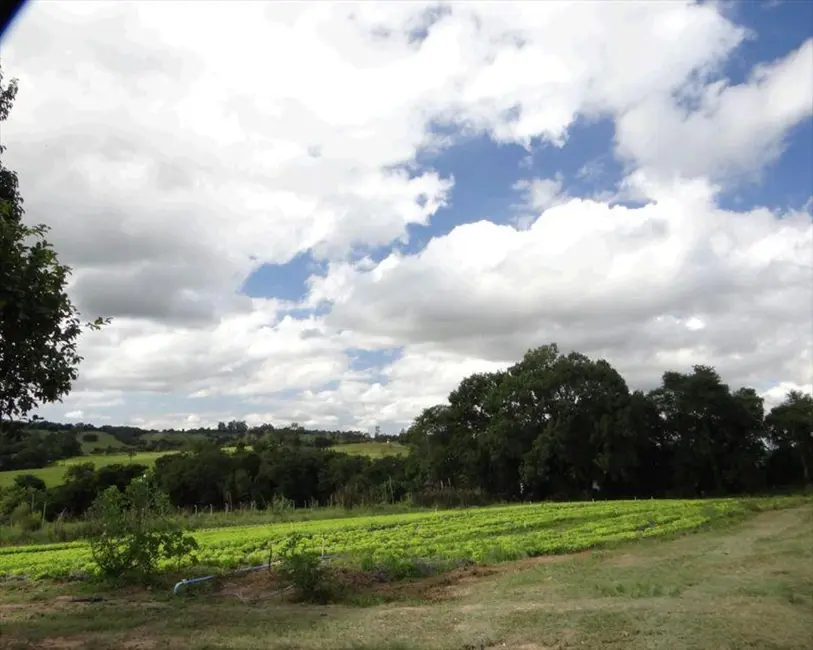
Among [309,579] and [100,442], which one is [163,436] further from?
[309,579]

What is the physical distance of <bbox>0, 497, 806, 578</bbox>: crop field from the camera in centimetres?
2078

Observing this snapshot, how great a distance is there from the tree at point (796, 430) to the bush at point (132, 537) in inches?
2390

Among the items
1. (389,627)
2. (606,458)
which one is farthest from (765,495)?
(389,627)

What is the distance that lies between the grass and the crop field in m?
3.07

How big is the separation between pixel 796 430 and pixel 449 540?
4852cm

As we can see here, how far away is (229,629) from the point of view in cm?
1060

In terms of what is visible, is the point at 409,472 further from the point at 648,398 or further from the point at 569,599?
the point at 569,599

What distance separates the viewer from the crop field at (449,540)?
68.2ft

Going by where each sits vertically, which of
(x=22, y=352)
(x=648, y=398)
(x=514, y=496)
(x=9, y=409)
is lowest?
(x=514, y=496)

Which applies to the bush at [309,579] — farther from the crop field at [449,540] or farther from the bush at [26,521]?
the bush at [26,521]

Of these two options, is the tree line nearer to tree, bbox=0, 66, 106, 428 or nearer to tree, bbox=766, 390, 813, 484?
tree, bbox=766, 390, 813, 484

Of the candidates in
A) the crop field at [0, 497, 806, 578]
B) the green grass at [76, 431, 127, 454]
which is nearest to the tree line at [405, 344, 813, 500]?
the crop field at [0, 497, 806, 578]

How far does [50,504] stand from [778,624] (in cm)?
5980

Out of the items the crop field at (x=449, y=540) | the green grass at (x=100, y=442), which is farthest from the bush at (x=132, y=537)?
the green grass at (x=100, y=442)
